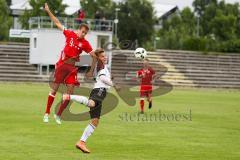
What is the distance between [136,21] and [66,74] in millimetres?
72019

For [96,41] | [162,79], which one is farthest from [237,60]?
[96,41]

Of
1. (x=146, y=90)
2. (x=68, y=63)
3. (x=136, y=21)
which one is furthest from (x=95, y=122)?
(x=136, y=21)

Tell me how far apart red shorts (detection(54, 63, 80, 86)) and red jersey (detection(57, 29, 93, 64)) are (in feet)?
0.67

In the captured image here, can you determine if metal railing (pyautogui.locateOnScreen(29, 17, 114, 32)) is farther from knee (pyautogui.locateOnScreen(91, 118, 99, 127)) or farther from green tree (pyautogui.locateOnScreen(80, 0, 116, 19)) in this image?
knee (pyautogui.locateOnScreen(91, 118, 99, 127))

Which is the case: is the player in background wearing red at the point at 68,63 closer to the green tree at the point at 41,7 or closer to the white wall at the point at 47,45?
the white wall at the point at 47,45

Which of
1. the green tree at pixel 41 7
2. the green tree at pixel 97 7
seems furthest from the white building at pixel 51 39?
the green tree at pixel 97 7

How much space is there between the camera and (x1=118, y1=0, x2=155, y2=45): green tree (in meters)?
92.2

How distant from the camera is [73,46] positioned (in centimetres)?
1959

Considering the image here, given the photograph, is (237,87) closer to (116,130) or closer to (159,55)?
(159,55)

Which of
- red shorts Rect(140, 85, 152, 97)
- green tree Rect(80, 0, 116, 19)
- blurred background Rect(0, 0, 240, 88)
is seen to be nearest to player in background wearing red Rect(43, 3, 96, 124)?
red shorts Rect(140, 85, 152, 97)

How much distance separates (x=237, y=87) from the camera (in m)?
61.8

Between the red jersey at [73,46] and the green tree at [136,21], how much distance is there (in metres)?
71.1

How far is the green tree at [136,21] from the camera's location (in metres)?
92.2

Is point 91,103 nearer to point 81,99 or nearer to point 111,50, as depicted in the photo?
point 81,99
